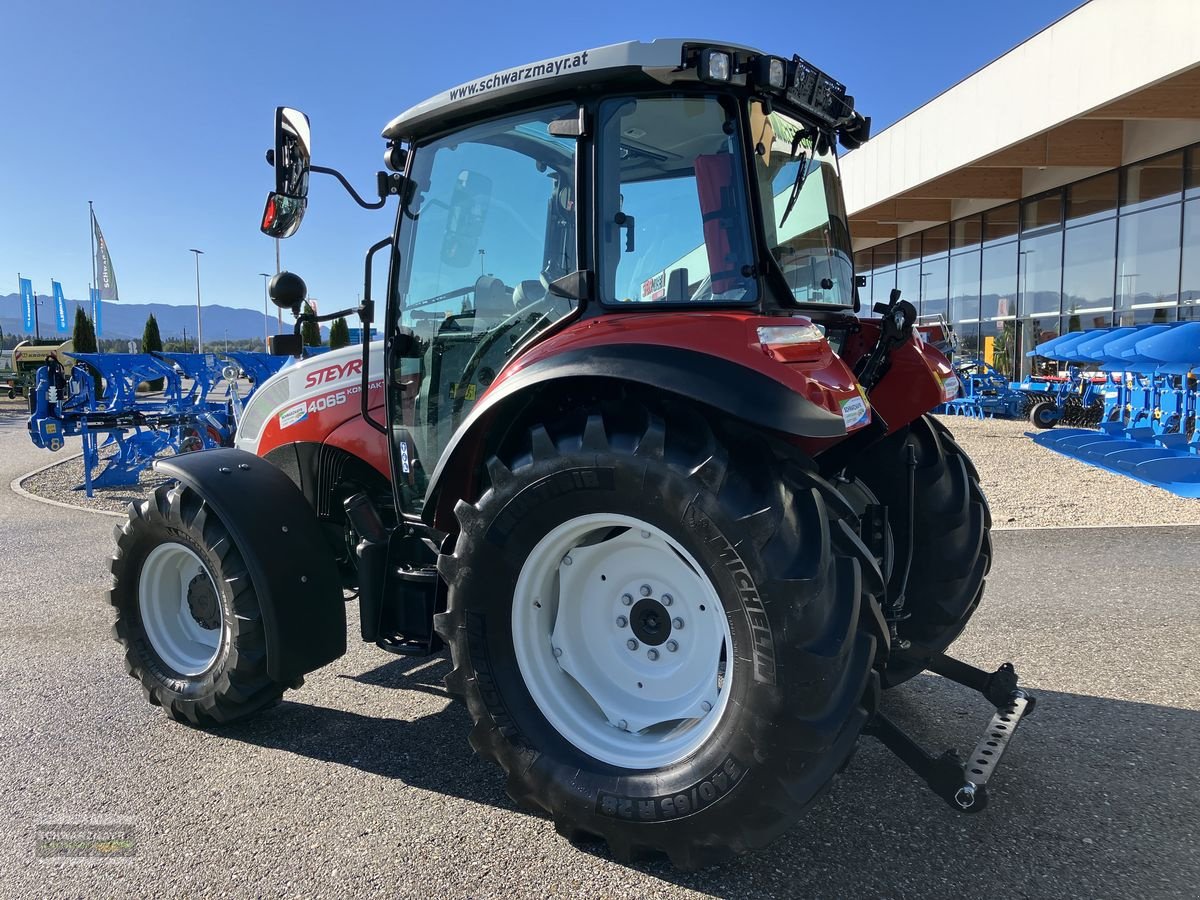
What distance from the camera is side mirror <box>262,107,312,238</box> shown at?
9.73 ft

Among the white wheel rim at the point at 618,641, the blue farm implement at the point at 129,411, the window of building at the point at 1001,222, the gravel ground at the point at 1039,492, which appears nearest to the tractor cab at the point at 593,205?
the white wheel rim at the point at 618,641

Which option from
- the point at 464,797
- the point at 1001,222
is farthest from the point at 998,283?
the point at 464,797

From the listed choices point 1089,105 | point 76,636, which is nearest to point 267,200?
point 76,636

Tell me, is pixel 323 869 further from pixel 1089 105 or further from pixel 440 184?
pixel 1089 105

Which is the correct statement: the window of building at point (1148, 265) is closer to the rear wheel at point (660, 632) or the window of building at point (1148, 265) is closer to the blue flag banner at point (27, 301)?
the rear wheel at point (660, 632)

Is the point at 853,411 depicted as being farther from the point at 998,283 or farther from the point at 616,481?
the point at 998,283

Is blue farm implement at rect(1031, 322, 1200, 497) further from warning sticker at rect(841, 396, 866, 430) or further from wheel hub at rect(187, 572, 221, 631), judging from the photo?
wheel hub at rect(187, 572, 221, 631)

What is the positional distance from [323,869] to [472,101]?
254 cm

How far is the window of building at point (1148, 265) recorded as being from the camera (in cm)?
1452

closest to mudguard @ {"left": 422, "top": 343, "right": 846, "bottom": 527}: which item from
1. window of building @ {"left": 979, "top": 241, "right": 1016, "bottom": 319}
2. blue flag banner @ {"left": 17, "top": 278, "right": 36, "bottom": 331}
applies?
window of building @ {"left": 979, "top": 241, "right": 1016, "bottom": 319}

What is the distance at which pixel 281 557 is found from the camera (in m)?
3.25

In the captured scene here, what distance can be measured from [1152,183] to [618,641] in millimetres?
16495

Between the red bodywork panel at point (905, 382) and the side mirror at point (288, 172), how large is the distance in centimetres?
213

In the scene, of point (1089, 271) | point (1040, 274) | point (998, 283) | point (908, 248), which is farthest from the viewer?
point (908, 248)
